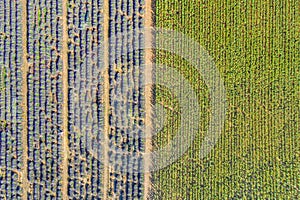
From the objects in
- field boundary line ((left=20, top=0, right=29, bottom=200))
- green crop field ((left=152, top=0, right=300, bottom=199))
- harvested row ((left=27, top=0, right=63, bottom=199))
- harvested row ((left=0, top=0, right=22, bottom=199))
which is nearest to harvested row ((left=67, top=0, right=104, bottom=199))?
harvested row ((left=27, top=0, right=63, bottom=199))

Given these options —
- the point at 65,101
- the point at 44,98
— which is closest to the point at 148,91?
the point at 65,101

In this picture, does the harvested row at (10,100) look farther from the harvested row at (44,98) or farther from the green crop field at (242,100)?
the green crop field at (242,100)

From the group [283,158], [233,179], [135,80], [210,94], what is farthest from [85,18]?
[283,158]

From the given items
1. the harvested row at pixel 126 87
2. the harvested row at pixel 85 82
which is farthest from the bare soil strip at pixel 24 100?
the harvested row at pixel 126 87

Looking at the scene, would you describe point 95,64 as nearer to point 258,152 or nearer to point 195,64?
point 195,64

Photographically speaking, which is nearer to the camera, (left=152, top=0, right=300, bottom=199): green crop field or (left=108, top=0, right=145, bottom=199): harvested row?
(left=152, top=0, right=300, bottom=199): green crop field

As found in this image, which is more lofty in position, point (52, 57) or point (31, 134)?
point (52, 57)

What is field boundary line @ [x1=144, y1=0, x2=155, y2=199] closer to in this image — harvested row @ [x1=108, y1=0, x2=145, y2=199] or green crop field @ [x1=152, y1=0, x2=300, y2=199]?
harvested row @ [x1=108, y1=0, x2=145, y2=199]
